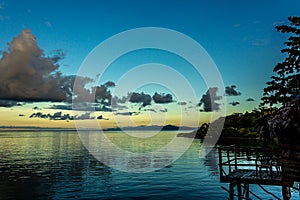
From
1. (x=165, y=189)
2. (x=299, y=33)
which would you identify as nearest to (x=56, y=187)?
(x=165, y=189)

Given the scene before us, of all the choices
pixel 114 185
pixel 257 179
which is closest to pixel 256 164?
pixel 257 179

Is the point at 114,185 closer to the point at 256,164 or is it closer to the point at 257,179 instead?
the point at 257,179

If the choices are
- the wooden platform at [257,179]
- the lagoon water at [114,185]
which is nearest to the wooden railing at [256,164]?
the wooden platform at [257,179]

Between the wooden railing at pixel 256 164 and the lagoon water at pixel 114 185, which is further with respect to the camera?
the lagoon water at pixel 114 185

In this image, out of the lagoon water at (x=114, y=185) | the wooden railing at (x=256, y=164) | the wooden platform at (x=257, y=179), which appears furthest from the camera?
the lagoon water at (x=114, y=185)

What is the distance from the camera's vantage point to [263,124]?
62.0 ft

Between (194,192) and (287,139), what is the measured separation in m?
18.7

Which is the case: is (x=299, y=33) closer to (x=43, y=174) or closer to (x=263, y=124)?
(x=263, y=124)

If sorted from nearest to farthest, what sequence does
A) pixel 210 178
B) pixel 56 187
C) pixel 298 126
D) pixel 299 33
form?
pixel 298 126 → pixel 299 33 → pixel 56 187 → pixel 210 178

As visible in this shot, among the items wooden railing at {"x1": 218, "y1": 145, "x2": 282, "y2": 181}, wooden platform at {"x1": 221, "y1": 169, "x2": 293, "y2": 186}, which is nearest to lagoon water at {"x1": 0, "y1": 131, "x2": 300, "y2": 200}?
wooden railing at {"x1": 218, "y1": 145, "x2": 282, "y2": 181}

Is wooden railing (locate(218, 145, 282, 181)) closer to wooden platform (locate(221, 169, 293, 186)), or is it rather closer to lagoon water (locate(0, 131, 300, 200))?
wooden platform (locate(221, 169, 293, 186))

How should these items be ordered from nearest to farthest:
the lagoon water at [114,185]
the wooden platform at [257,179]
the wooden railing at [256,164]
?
1. the wooden platform at [257,179]
2. the wooden railing at [256,164]
3. the lagoon water at [114,185]

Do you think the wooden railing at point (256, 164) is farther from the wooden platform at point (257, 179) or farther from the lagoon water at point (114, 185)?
the lagoon water at point (114, 185)

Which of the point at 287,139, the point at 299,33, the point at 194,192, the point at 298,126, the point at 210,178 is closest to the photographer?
the point at 298,126
